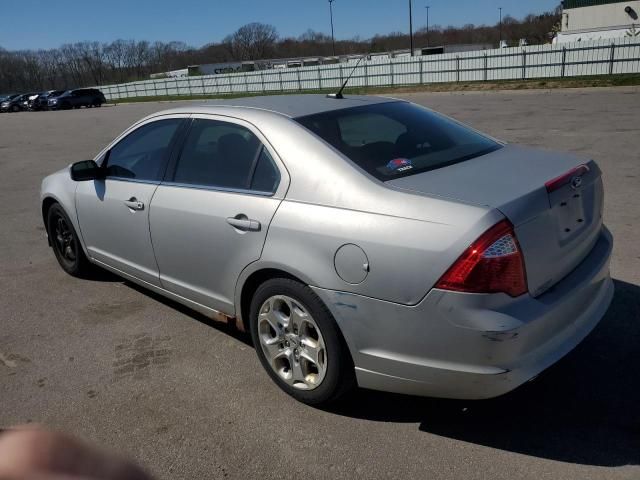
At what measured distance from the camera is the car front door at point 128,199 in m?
3.99

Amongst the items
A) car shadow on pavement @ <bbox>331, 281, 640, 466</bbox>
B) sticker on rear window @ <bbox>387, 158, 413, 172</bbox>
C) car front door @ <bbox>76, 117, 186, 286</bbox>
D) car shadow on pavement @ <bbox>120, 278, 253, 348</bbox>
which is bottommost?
car shadow on pavement @ <bbox>120, 278, 253, 348</bbox>

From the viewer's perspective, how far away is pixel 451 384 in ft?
8.32

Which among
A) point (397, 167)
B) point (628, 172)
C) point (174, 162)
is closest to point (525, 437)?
point (397, 167)

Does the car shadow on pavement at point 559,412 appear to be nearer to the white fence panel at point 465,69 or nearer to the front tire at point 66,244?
the front tire at point 66,244

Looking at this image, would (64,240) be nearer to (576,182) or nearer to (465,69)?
(576,182)

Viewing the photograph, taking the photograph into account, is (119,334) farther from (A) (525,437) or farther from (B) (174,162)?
(A) (525,437)

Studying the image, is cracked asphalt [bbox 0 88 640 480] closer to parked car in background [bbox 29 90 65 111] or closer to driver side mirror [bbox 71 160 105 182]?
driver side mirror [bbox 71 160 105 182]

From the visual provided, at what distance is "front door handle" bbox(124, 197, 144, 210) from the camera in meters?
3.96

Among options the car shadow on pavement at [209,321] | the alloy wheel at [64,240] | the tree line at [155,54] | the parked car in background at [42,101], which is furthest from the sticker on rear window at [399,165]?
the tree line at [155,54]

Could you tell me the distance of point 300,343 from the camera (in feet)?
9.96

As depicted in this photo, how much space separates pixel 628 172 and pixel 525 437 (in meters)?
6.47

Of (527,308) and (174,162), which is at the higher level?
(174,162)

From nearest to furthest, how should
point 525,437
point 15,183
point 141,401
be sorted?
point 525,437 → point 141,401 → point 15,183

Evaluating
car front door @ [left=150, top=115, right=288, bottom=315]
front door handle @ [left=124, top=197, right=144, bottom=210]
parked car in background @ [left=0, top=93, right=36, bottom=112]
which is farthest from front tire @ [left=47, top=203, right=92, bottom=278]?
parked car in background @ [left=0, top=93, right=36, bottom=112]
